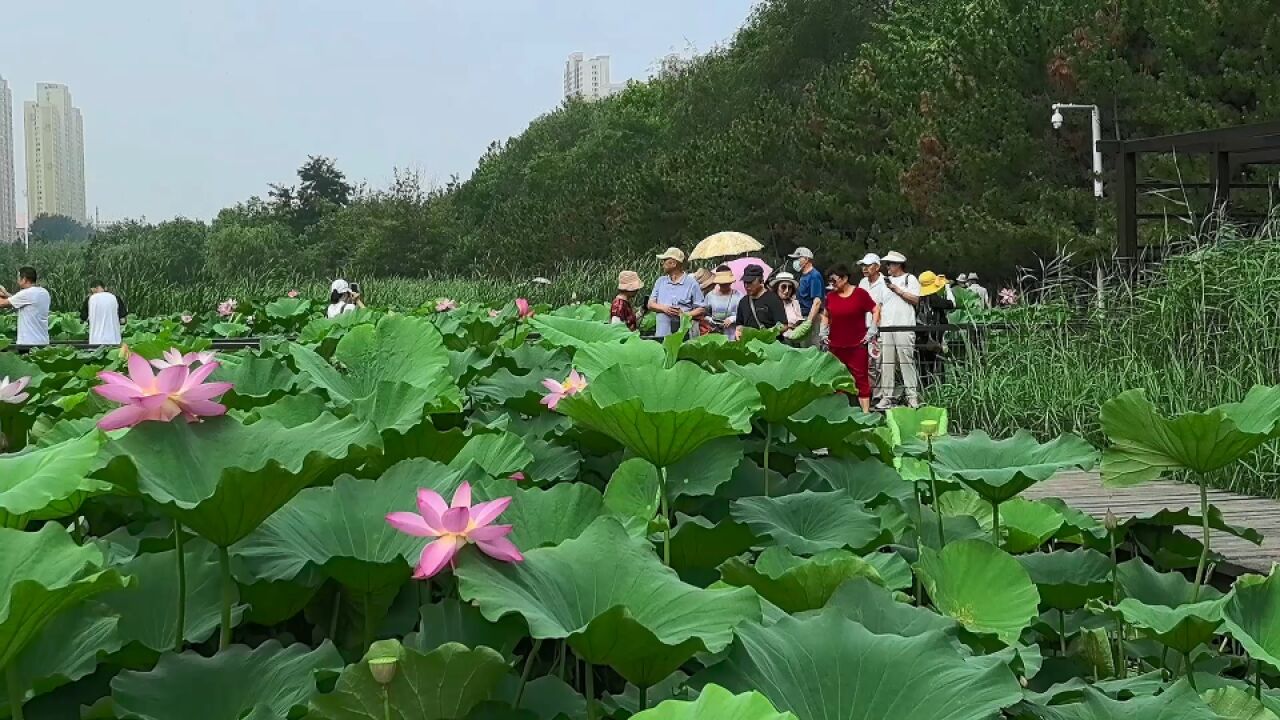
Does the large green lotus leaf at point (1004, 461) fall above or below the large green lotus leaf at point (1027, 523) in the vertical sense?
above

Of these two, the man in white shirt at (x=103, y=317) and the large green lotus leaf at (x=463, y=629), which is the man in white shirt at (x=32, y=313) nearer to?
the man in white shirt at (x=103, y=317)

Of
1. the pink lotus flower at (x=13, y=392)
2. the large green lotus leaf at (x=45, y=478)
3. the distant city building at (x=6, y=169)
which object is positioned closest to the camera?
the large green lotus leaf at (x=45, y=478)

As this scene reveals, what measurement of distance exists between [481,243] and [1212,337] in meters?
40.4

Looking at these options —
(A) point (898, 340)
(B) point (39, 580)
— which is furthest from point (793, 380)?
(A) point (898, 340)

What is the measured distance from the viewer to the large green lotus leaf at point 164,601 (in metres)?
1.21

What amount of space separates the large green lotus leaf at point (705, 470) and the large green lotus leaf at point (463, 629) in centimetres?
71

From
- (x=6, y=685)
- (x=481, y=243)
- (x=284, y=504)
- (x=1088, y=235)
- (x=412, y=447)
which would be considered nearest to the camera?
(x=6, y=685)

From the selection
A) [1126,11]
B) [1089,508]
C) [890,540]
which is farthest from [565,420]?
[1126,11]

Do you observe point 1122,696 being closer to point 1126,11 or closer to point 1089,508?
point 1089,508

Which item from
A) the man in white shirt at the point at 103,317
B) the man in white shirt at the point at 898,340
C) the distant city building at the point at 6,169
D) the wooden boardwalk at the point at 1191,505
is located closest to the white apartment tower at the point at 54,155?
the distant city building at the point at 6,169

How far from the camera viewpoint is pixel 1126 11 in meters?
21.4

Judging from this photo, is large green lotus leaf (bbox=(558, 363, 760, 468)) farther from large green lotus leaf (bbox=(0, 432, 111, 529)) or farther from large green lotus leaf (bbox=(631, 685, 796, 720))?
large green lotus leaf (bbox=(631, 685, 796, 720))

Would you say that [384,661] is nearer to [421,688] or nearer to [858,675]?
[421,688]

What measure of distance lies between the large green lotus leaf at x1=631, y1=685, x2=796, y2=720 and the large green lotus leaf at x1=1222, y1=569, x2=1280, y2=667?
0.94 m
